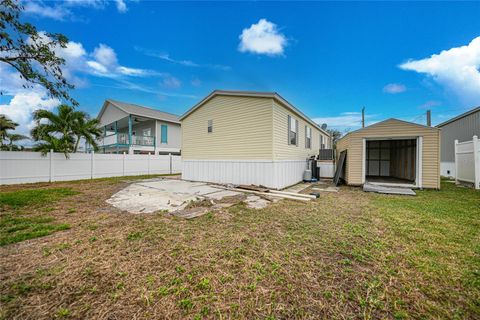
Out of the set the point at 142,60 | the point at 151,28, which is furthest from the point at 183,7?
the point at 142,60

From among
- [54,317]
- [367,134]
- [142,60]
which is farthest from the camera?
[142,60]

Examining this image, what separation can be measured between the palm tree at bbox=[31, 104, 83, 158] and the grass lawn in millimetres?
8467

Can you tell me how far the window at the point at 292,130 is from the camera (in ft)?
32.7

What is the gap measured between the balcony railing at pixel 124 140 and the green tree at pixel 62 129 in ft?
18.3

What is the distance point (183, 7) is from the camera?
28.1 feet

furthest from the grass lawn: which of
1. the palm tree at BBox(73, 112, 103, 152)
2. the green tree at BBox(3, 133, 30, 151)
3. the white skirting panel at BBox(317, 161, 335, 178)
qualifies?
the green tree at BBox(3, 133, 30, 151)

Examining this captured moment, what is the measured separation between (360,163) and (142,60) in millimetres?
17096

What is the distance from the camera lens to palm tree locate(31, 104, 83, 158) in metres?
10.6

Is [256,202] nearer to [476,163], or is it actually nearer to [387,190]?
[387,190]

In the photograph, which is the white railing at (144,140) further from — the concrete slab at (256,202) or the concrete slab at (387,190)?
the concrete slab at (387,190)

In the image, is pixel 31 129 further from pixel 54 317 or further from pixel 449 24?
pixel 449 24

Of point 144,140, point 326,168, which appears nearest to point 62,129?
point 144,140

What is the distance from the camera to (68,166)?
1131 cm

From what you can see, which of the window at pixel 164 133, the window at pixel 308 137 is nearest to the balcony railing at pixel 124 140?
the window at pixel 164 133
